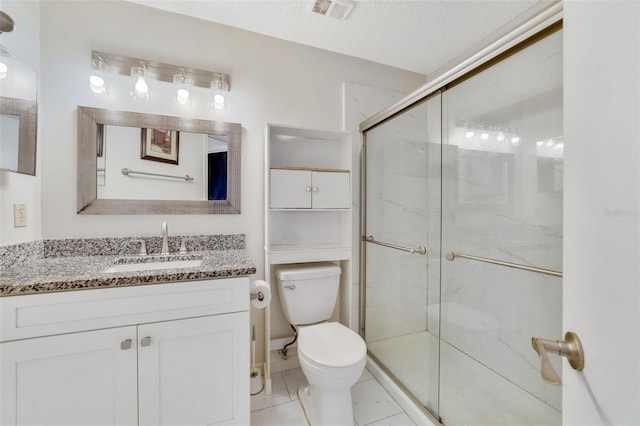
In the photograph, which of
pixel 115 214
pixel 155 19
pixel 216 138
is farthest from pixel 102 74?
pixel 115 214

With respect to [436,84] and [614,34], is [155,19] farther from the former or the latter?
[614,34]

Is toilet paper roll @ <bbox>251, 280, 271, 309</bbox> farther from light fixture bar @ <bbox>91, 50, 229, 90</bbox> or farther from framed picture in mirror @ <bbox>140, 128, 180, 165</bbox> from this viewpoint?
light fixture bar @ <bbox>91, 50, 229, 90</bbox>

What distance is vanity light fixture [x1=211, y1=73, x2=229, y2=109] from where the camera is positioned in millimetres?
1687

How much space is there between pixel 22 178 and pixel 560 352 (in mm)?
2135

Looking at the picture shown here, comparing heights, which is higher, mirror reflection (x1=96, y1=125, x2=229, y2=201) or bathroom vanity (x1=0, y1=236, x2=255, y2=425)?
mirror reflection (x1=96, y1=125, x2=229, y2=201)

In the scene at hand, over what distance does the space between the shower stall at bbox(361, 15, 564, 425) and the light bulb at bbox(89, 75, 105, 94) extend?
1722 millimetres

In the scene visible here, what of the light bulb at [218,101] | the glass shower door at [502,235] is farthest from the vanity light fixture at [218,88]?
the glass shower door at [502,235]

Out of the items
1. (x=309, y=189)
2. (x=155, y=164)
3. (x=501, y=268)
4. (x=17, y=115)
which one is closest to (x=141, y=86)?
Answer: (x=155, y=164)

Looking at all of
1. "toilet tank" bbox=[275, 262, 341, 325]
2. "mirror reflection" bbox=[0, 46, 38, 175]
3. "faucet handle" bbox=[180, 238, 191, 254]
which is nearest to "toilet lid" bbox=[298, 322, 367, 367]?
"toilet tank" bbox=[275, 262, 341, 325]

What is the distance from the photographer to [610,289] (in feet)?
1.26

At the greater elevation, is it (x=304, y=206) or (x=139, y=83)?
(x=139, y=83)

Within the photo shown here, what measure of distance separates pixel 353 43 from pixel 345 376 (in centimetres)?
A: 208

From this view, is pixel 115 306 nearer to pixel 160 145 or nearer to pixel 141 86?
pixel 160 145

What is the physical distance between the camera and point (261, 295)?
1.46 metres
